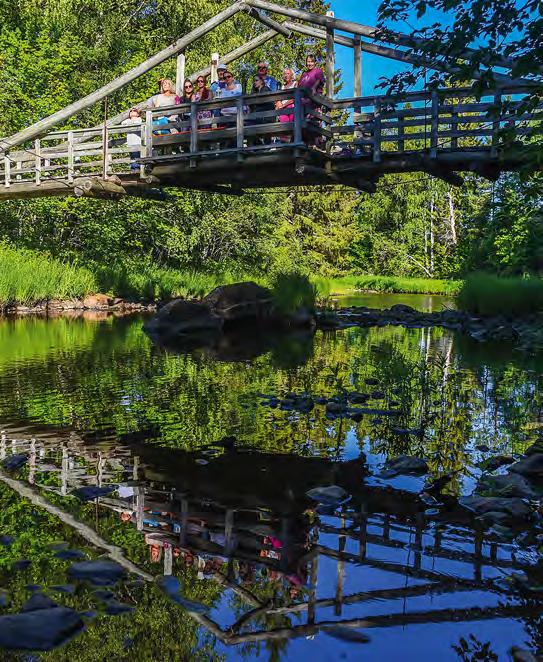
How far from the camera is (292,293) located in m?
18.7

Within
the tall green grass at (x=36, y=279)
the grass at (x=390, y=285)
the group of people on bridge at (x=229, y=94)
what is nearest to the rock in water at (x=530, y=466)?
the group of people on bridge at (x=229, y=94)

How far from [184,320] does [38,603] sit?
1362 centimetres

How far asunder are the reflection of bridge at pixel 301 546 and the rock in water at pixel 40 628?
542 millimetres

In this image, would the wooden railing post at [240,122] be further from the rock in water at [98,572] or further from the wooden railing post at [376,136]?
the rock in water at [98,572]

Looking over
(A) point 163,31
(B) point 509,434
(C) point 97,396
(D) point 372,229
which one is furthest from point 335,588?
(D) point 372,229

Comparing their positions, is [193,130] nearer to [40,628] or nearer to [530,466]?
[530,466]

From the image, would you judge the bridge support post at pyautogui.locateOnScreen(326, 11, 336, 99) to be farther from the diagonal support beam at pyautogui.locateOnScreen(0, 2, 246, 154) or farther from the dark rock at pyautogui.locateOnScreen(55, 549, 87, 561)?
the dark rock at pyautogui.locateOnScreen(55, 549, 87, 561)

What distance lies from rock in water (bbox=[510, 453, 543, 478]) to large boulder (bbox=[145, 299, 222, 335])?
37.6 feet

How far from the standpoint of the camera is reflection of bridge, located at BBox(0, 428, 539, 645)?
317 centimetres

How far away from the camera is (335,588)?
3.40 metres

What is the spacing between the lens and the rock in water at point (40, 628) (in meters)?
2.78

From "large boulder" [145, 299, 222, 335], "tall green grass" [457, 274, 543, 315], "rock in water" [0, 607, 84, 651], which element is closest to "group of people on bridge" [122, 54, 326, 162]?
"large boulder" [145, 299, 222, 335]

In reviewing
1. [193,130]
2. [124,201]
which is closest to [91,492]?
[193,130]

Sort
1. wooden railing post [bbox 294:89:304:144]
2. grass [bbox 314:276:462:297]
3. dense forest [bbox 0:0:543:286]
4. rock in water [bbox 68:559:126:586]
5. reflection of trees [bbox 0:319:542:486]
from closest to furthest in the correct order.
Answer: rock in water [bbox 68:559:126:586] → reflection of trees [bbox 0:319:542:486] → wooden railing post [bbox 294:89:304:144] → dense forest [bbox 0:0:543:286] → grass [bbox 314:276:462:297]
